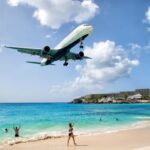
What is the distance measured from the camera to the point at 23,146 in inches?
1027

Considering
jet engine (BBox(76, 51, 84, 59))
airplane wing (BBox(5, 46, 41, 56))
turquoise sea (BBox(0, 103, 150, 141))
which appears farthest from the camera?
turquoise sea (BBox(0, 103, 150, 141))

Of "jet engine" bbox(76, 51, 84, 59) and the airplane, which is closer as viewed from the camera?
the airplane

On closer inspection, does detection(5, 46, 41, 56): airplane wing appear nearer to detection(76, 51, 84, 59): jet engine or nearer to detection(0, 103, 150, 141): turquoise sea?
detection(76, 51, 84, 59): jet engine

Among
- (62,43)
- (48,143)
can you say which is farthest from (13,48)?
(48,143)

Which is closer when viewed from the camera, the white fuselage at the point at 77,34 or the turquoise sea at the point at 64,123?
the white fuselage at the point at 77,34

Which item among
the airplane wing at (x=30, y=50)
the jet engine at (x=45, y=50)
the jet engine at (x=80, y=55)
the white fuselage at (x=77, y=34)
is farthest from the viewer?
the jet engine at (x=80, y=55)

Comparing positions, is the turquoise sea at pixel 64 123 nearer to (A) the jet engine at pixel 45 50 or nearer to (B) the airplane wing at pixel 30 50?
(A) the jet engine at pixel 45 50

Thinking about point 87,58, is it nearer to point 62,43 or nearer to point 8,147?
point 62,43

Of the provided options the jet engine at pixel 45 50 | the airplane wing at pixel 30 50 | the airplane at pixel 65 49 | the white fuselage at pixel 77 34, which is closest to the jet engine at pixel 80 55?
the airplane at pixel 65 49

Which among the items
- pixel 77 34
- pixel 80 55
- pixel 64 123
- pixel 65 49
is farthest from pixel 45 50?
pixel 64 123

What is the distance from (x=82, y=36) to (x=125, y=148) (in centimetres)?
1813

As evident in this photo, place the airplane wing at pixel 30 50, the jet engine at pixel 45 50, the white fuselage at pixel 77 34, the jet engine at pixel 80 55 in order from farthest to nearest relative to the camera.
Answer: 1. the jet engine at pixel 80 55
2. the airplane wing at pixel 30 50
3. the jet engine at pixel 45 50
4. the white fuselage at pixel 77 34

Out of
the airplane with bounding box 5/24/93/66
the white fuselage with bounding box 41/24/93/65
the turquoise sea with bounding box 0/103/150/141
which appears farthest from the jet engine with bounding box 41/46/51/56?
the turquoise sea with bounding box 0/103/150/141

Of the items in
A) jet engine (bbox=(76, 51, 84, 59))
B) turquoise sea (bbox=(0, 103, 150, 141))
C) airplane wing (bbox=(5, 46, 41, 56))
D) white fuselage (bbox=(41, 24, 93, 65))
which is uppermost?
white fuselage (bbox=(41, 24, 93, 65))
